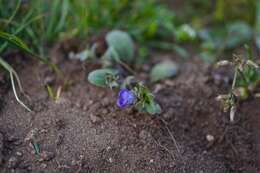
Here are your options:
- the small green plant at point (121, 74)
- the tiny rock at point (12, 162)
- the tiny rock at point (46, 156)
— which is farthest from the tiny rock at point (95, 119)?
the tiny rock at point (12, 162)

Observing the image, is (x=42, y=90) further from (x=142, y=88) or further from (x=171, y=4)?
(x=171, y=4)

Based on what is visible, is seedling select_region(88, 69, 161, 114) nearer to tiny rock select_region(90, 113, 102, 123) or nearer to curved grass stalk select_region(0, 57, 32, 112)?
tiny rock select_region(90, 113, 102, 123)

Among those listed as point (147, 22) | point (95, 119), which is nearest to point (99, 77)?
point (95, 119)

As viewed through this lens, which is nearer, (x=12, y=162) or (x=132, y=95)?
(x=12, y=162)

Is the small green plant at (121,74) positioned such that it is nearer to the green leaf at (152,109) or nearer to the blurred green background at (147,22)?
the green leaf at (152,109)

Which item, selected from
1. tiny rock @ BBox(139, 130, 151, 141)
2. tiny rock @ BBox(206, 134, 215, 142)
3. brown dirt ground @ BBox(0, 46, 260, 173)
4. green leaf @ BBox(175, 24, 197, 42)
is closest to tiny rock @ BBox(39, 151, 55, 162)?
brown dirt ground @ BBox(0, 46, 260, 173)

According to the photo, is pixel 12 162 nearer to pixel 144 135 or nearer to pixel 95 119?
pixel 95 119

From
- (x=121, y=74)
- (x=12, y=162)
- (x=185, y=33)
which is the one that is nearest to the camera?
(x=12, y=162)
